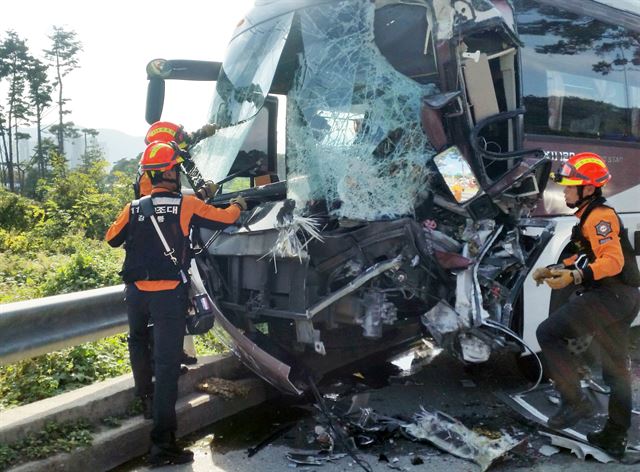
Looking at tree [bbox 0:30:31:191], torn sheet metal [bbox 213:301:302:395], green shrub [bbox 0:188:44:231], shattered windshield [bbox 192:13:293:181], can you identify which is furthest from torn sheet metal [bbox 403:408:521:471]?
tree [bbox 0:30:31:191]

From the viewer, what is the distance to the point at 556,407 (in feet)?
14.6

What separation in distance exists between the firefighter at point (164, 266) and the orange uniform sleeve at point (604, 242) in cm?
212

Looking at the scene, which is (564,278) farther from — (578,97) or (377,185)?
(578,97)

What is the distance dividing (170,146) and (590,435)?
3.06 m

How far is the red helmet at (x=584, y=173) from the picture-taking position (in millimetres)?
3842

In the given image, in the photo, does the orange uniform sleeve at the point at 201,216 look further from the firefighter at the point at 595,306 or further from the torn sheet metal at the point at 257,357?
the firefighter at the point at 595,306

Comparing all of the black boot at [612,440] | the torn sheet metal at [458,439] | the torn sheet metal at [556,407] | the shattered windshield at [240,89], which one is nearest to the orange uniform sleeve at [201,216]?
the shattered windshield at [240,89]

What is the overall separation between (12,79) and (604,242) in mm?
40231

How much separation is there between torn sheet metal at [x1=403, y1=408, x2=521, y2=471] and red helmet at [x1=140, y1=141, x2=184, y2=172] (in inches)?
88.1

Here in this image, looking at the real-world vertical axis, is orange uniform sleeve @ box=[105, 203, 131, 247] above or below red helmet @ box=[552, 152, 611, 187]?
below

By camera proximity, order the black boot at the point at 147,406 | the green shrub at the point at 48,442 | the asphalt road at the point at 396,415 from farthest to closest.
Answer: the black boot at the point at 147,406, the asphalt road at the point at 396,415, the green shrub at the point at 48,442

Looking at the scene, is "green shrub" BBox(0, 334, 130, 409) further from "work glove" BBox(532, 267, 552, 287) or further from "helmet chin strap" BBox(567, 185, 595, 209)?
"helmet chin strap" BBox(567, 185, 595, 209)

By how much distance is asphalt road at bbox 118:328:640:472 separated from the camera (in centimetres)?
373

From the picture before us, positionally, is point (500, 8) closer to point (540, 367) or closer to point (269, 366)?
point (540, 367)
